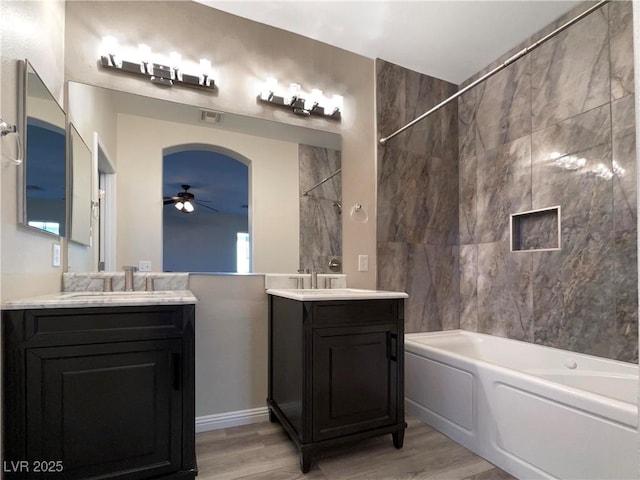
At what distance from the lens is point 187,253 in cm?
219

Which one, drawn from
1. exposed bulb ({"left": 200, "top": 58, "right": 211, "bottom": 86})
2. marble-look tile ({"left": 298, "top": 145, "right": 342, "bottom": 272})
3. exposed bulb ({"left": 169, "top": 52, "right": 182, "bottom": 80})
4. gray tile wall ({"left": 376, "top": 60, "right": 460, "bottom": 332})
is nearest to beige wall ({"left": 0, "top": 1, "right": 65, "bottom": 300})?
exposed bulb ({"left": 169, "top": 52, "right": 182, "bottom": 80})

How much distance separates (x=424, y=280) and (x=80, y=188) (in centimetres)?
253

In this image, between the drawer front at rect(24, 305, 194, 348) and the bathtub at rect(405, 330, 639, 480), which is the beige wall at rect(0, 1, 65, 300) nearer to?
the drawer front at rect(24, 305, 194, 348)

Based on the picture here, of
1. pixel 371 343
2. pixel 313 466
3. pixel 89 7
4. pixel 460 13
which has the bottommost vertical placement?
pixel 313 466

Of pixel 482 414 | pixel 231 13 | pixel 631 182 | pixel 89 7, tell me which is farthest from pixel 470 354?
pixel 89 7

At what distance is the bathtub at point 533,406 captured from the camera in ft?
4.30

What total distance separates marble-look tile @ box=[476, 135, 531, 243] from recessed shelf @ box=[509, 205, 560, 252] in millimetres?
54

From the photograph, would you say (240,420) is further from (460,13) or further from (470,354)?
(460,13)

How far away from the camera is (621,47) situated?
1918 mm

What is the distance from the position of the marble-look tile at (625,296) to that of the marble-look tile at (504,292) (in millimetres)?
515

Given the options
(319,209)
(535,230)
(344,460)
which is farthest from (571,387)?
(319,209)

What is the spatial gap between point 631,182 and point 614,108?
1.52 ft

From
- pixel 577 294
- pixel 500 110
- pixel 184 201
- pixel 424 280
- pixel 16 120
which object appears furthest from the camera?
pixel 424 280

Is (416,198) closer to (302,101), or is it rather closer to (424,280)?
(424,280)
